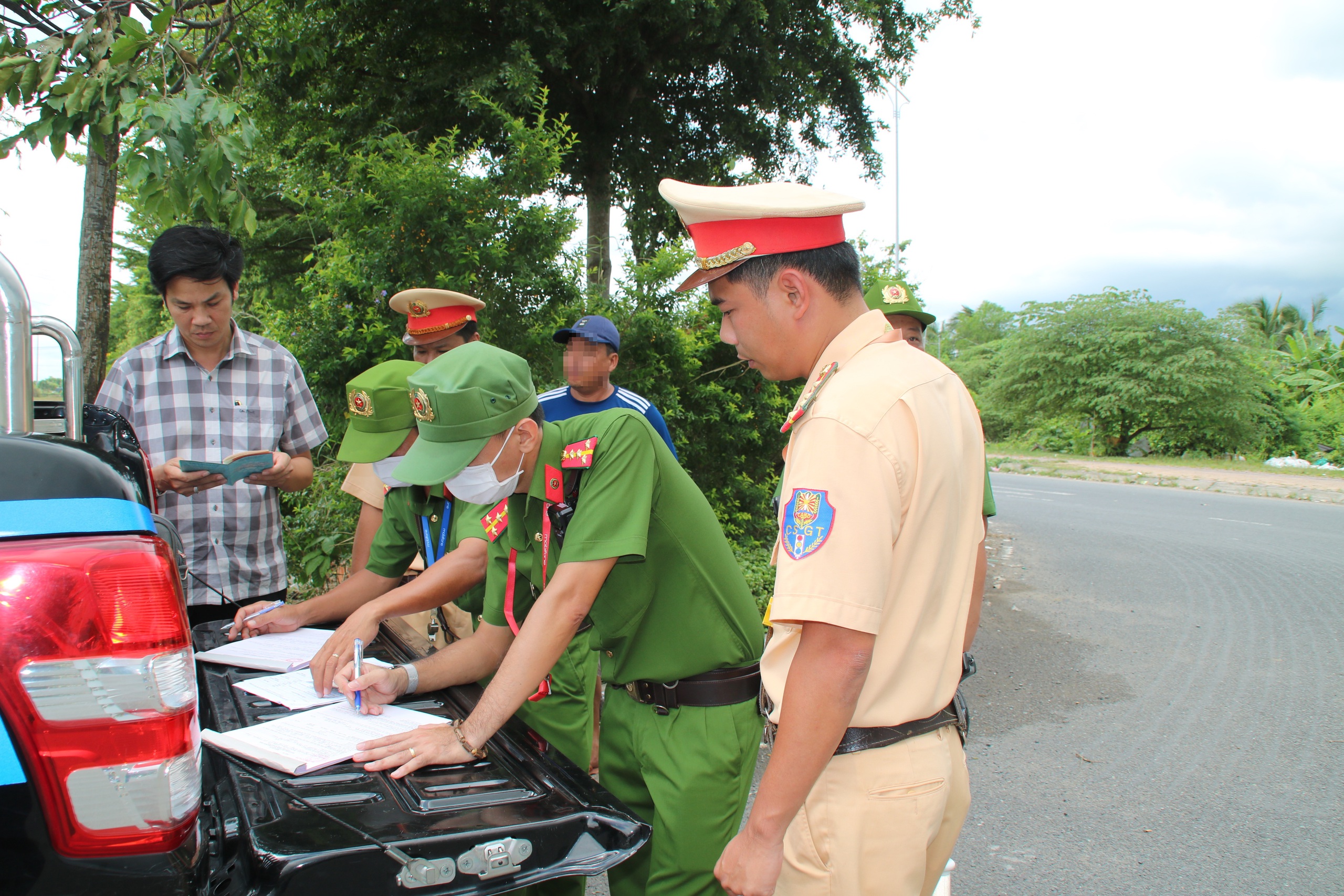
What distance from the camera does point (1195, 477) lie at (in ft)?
60.7

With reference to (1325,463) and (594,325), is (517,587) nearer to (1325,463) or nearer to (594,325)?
(594,325)

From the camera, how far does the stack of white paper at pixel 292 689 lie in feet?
5.66

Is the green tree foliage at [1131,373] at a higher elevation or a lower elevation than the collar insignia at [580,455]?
higher

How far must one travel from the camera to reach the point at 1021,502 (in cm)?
1403

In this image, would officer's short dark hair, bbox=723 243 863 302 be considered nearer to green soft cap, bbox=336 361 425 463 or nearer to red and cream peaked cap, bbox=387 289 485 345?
green soft cap, bbox=336 361 425 463

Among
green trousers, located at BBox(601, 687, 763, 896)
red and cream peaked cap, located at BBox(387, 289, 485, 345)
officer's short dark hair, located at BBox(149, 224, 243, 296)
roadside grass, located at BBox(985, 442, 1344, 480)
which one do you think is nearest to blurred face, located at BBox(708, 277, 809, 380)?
green trousers, located at BBox(601, 687, 763, 896)

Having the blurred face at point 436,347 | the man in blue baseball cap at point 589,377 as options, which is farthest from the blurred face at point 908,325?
the blurred face at point 436,347

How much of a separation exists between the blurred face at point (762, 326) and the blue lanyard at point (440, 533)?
1.27 metres

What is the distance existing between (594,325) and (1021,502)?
1137 centimetres

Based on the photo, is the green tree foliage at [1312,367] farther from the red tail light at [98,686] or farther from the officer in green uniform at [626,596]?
the red tail light at [98,686]

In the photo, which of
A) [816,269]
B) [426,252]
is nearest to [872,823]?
[816,269]

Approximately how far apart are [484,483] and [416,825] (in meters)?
0.82

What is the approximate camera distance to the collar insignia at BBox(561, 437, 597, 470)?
5.95ft

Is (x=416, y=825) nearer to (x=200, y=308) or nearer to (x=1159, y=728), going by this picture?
(x=200, y=308)
